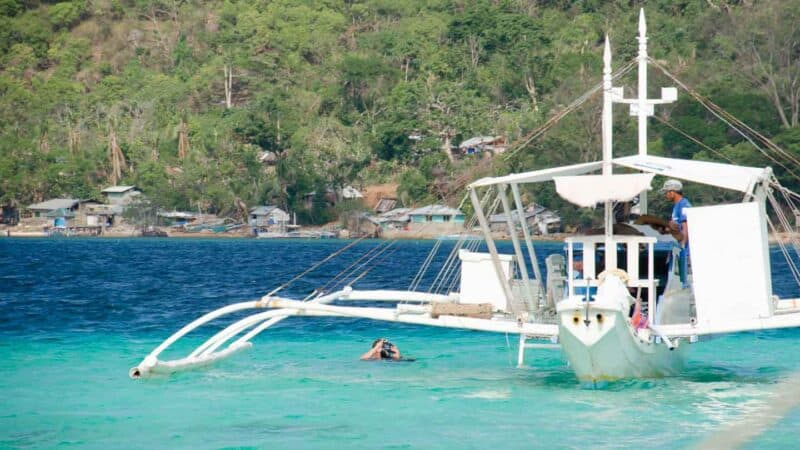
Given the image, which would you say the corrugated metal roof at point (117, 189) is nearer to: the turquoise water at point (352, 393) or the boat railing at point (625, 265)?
the turquoise water at point (352, 393)

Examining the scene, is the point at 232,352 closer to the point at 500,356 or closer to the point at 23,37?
the point at 500,356

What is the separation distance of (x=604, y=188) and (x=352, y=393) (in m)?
5.26

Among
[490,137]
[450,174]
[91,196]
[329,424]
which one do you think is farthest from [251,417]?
[91,196]

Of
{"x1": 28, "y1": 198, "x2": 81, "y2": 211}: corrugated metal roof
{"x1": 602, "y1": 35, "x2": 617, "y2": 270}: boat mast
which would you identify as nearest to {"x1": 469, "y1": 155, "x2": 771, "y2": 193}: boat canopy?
{"x1": 602, "y1": 35, "x2": 617, "y2": 270}: boat mast

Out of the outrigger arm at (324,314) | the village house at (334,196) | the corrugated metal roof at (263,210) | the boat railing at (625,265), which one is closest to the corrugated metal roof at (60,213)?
the corrugated metal roof at (263,210)

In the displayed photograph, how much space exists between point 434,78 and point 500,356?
90991 mm

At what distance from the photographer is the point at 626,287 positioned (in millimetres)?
19500

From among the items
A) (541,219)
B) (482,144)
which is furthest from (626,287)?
(482,144)

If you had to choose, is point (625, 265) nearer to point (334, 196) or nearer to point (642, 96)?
point (642, 96)

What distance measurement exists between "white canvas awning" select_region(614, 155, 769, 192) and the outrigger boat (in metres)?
0.02

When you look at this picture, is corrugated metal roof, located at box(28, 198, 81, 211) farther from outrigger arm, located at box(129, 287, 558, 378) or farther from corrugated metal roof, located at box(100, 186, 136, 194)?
outrigger arm, located at box(129, 287, 558, 378)

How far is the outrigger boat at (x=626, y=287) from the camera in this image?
18.5 meters

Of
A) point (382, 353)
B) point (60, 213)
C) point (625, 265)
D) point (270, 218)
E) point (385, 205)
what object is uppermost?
point (60, 213)

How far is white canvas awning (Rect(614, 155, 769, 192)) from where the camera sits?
62.1 ft
